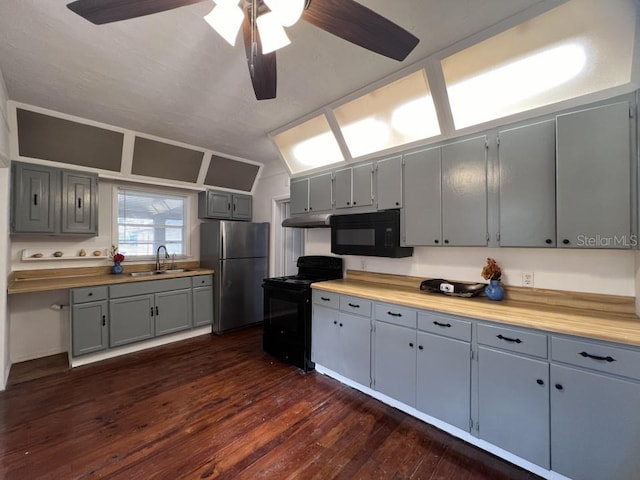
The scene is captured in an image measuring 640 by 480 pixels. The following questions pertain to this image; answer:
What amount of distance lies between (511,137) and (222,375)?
10.8ft

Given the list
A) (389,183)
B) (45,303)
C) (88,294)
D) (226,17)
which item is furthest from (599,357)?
(45,303)

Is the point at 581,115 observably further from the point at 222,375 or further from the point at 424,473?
the point at 222,375

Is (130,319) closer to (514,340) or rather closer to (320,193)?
(320,193)

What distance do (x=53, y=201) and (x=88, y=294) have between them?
1086mm

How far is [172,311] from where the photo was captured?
3.62 m

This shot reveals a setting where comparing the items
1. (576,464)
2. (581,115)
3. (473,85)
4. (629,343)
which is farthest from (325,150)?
(576,464)

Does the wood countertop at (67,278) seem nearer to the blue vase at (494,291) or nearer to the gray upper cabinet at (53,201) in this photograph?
the gray upper cabinet at (53,201)

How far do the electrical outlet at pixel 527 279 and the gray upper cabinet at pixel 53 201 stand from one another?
14.6ft

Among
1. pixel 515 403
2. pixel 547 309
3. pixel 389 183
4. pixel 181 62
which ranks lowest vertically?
pixel 515 403

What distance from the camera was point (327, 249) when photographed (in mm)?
3533

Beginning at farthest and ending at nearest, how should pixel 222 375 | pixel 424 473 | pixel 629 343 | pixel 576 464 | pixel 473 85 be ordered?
pixel 222 375, pixel 473 85, pixel 424 473, pixel 576 464, pixel 629 343

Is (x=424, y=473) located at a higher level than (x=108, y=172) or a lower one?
lower

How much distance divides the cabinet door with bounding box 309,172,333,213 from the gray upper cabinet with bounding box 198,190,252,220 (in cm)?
179

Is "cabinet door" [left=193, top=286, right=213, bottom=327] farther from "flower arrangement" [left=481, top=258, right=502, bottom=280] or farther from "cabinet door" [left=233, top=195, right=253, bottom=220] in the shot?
"flower arrangement" [left=481, top=258, right=502, bottom=280]
